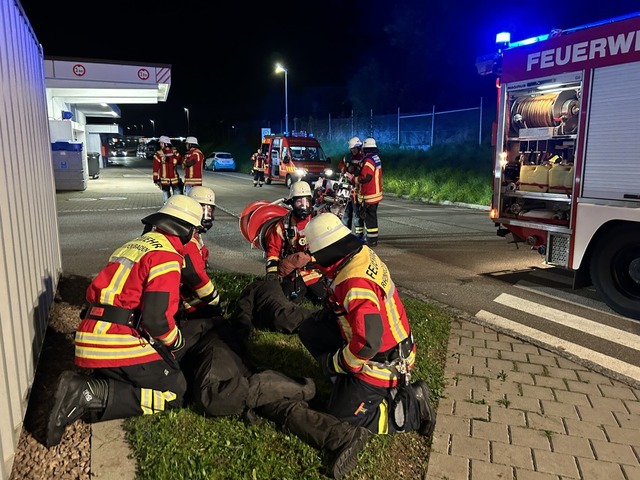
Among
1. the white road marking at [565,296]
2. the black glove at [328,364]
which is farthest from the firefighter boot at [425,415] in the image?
the white road marking at [565,296]

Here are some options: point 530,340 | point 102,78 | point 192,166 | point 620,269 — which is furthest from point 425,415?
point 102,78

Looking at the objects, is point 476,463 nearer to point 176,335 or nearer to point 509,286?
point 176,335

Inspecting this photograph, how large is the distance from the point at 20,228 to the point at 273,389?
2.08 metres

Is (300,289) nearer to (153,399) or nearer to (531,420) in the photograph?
(153,399)

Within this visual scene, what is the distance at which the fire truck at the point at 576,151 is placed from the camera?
5305mm

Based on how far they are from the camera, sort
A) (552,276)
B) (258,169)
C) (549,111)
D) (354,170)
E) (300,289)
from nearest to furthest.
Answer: (300,289) → (549,111) → (552,276) → (354,170) → (258,169)

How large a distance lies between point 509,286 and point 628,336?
6.04 ft

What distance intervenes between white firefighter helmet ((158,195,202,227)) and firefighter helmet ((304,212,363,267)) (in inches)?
32.9

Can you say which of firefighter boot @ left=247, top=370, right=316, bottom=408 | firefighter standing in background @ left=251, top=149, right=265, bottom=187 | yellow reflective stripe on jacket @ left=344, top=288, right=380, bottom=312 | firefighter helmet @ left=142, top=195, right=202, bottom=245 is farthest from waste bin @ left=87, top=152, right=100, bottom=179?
yellow reflective stripe on jacket @ left=344, top=288, right=380, bottom=312

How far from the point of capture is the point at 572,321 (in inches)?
210

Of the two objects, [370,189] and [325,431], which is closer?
[325,431]

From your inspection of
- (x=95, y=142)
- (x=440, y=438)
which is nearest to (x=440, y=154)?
(x=440, y=438)

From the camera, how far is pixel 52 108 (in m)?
23.2

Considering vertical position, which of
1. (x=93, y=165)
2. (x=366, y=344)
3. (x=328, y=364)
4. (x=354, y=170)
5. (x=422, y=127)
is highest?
(x=422, y=127)
